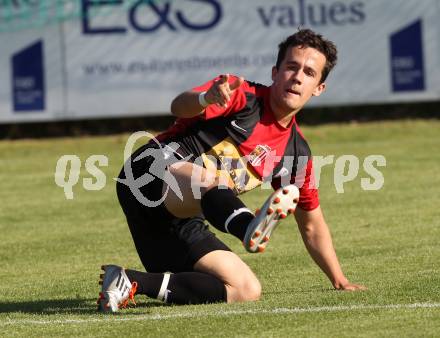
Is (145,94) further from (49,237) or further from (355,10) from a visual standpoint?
(49,237)

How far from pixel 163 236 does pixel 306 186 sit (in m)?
0.88

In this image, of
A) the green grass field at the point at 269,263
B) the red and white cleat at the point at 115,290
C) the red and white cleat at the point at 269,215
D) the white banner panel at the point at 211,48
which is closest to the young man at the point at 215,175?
the red and white cleat at the point at 115,290

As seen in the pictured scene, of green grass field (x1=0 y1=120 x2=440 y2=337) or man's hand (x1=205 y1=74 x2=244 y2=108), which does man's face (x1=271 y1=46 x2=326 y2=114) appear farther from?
green grass field (x1=0 y1=120 x2=440 y2=337)

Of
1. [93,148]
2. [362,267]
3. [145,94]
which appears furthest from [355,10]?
[362,267]

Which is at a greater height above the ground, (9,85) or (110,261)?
(9,85)

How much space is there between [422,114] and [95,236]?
9.59 meters

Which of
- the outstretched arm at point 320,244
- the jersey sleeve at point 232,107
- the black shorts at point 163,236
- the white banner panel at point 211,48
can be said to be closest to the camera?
the jersey sleeve at point 232,107

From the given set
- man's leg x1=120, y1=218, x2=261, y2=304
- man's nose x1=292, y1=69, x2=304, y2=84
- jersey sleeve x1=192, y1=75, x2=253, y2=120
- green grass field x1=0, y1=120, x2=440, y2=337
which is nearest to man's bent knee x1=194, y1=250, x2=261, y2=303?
man's leg x1=120, y1=218, x2=261, y2=304

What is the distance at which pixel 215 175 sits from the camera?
6.09 metres

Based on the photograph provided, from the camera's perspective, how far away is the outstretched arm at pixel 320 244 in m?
6.65

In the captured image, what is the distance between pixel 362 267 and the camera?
764cm

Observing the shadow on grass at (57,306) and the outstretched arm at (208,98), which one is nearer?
the outstretched arm at (208,98)

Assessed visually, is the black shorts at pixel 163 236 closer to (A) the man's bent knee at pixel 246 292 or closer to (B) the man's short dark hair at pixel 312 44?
(A) the man's bent knee at pixel 246 292

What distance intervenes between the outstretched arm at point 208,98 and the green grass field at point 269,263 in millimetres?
1067
